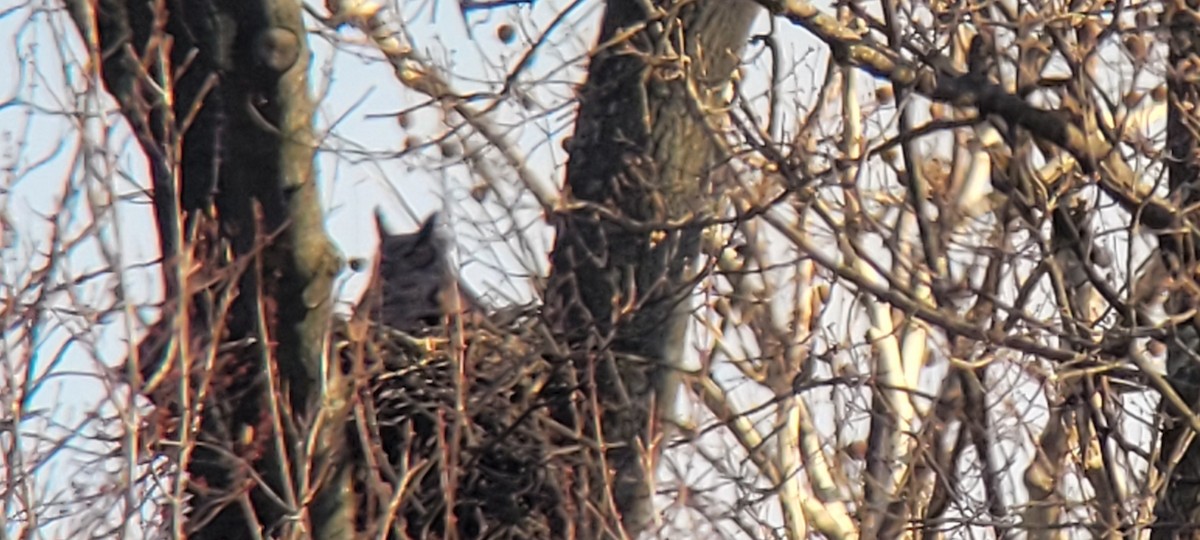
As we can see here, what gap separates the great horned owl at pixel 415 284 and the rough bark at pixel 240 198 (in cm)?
78

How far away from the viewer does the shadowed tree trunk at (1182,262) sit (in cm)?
546

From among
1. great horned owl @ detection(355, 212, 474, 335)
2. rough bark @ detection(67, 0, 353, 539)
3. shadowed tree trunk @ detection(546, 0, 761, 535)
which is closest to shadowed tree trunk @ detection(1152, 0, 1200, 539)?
shadowed tree trunk @ detection(546, 0, 761, 535)

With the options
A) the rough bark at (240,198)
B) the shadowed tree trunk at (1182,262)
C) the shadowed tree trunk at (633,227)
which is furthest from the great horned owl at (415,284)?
the shadowed tree trunk at (1182,262)

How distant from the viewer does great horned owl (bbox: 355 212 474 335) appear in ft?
19.5

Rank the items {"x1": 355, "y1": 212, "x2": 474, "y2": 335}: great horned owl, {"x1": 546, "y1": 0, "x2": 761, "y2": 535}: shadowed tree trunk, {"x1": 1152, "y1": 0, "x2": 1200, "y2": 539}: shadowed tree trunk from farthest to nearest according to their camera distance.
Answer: {"x1": 355, "y1": 212, "x2": 474, "y2": 335}: great horned owl, {"x1": 1152, "y1": 0, "x2": 1200, "y2": 539}: shadowed tree trunk, {"x1": 546, "y1": 0, "x2": 761, "y2": 535}: shadowed tree trunk

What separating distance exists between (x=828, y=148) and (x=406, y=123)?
1522 mm

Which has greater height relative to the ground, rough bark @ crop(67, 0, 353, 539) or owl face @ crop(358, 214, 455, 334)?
owl face @ crop(358, 214, 455, 334)

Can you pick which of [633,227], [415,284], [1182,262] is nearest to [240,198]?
[633,227]

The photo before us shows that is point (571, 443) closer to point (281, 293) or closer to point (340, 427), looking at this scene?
point (340, 427)

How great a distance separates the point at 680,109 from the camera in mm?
5512

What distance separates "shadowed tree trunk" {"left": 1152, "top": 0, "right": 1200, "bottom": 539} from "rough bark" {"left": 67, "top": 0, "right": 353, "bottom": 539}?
2468 millimetres

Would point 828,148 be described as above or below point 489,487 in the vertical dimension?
above

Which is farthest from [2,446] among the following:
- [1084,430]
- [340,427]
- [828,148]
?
[1084,430]

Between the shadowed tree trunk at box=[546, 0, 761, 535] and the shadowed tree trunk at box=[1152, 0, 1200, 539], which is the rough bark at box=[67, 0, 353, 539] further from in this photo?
the shadowed tree trunk at box=[1152, 0, 1200, 539]
